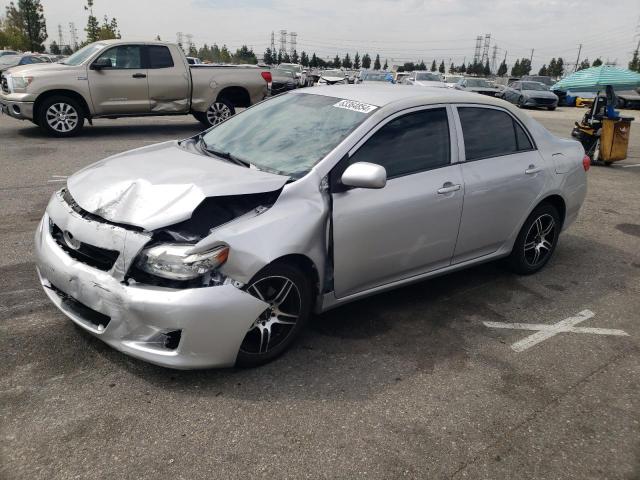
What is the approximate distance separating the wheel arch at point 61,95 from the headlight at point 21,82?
297 millimetres

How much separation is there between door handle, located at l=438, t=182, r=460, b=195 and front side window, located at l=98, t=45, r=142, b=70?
914cm

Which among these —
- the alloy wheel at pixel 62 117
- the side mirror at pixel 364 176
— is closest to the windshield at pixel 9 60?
the alloy wheel at pixel 62 117

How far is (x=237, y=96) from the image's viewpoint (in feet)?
42.0

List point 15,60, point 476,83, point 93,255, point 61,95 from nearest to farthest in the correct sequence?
point 93,255 → point 61,95 → point 15,60 → point 476,83

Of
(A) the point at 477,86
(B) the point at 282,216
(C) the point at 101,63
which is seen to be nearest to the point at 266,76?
(C) the point at 101,63

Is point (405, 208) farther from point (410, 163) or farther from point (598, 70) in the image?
point (598, 70)

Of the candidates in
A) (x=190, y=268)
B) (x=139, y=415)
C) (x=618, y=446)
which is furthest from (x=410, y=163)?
(x=139, y=415)

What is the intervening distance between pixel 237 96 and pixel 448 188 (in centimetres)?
971

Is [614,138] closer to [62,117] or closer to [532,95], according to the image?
[62,117]

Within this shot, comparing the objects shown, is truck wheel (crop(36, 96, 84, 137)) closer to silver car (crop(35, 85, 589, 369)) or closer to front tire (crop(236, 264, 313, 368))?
silver car (crop(35, 85, 589, 369))

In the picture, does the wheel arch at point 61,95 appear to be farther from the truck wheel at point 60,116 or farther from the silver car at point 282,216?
the silver car at point 282,216

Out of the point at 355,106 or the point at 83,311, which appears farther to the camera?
the point at 355,106

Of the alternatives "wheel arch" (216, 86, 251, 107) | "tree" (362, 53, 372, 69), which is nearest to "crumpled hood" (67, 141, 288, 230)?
"wheel arch" (216, 86, 251, 107)

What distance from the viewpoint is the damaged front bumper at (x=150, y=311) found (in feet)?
9.41
